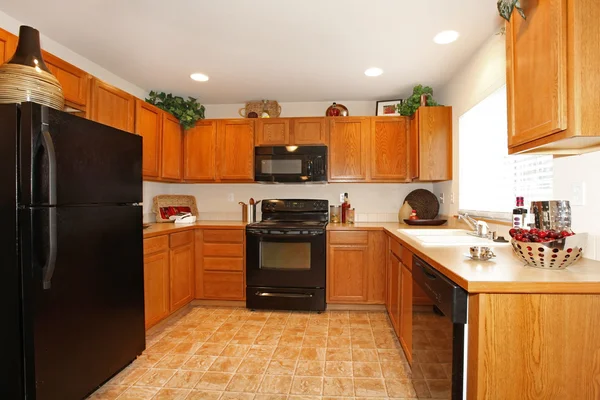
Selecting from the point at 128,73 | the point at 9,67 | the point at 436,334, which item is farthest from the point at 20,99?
the point at 436,334

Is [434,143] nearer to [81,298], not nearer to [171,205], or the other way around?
[171,205]

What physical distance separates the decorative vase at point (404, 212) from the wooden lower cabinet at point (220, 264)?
172 centimetres

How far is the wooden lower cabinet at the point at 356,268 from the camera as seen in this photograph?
3150mm

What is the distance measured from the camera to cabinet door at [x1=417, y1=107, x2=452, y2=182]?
9.94 ft

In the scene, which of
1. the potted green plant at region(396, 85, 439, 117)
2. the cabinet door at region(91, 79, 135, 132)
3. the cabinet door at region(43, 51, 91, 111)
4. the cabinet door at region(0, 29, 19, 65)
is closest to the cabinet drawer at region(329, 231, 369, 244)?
the potted green plant at region(396, 85, 439, 117)

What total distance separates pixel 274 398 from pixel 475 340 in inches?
48.5

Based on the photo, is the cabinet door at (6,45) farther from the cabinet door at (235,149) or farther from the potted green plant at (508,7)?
the potted green plant at (508,7)

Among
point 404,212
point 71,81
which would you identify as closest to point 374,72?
point 404,212

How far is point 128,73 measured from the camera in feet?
9.65

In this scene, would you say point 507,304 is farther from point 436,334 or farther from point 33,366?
point 33,366

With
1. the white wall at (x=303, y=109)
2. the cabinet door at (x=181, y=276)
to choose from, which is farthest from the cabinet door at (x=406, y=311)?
the white wall at (x=303, y=109)

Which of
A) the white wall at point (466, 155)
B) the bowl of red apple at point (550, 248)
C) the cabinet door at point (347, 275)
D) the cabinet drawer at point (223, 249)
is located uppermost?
the white wall at point (466, 155)

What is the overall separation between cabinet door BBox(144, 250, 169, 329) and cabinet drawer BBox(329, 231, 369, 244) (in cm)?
158

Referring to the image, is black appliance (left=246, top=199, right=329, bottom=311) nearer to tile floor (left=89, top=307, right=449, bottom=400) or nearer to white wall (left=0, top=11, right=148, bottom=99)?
tile floor (left=89, top=307, right=449, bottom=400)
